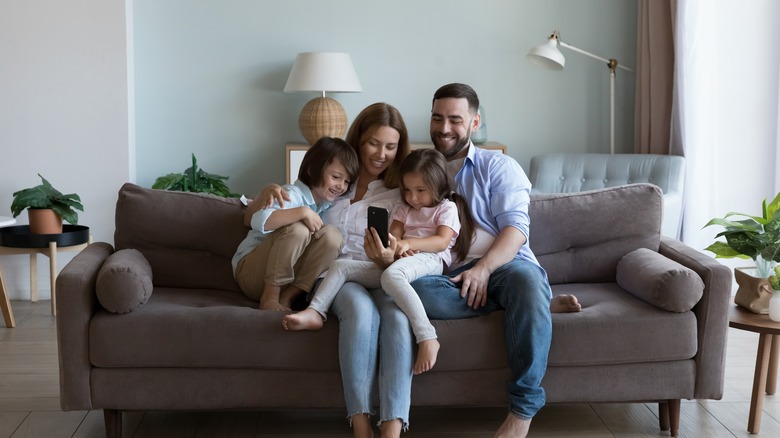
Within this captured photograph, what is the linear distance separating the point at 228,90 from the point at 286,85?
1.54 ft

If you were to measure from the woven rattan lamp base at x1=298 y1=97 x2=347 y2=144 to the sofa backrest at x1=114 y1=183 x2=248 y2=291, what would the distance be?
6.11 ft

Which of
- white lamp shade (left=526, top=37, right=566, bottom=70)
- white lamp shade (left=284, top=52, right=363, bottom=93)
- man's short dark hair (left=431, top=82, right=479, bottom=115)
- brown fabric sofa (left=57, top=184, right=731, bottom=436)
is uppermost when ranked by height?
white lamp shade (left=526, top=37, right=566, bottom=70)

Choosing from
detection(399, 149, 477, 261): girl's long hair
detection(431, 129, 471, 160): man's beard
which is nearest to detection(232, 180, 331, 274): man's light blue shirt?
detection(399, 149, 477, 261): girl's long hair

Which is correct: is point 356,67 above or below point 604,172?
above

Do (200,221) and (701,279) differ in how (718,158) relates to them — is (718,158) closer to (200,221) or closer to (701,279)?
(701,279)

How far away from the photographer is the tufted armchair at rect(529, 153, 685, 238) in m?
4.68

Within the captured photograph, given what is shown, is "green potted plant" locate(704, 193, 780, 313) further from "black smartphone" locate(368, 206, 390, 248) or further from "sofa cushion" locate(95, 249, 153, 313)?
"sofa cushion" locate(95, 249, 153, 313)

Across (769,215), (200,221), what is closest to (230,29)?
(200,221)

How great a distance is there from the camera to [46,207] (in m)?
4.22

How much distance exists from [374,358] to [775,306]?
1.26 meters

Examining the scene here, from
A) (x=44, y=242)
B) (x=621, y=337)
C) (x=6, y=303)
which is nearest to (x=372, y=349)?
(x=621, y=337)

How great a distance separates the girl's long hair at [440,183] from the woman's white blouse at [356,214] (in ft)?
0.35

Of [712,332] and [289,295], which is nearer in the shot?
[712,332]

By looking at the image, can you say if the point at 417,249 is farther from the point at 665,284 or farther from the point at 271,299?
the point at 665,284
